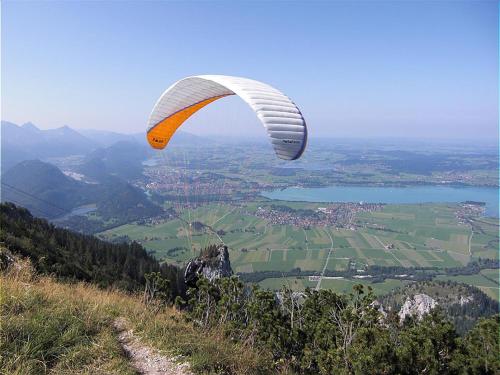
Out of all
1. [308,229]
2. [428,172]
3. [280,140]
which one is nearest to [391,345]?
[280,140]

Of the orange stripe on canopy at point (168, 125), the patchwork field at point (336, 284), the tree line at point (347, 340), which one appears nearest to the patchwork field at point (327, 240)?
the patchwork field at point (336, 284)

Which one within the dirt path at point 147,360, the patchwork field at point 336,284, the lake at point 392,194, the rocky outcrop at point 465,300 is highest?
the dirt path at point 147,360

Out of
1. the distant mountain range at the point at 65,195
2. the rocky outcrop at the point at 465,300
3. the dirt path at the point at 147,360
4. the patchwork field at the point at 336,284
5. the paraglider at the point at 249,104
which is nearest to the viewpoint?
the dirt path at the point at 147,360

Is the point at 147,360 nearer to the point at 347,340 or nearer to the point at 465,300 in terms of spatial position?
the point at 347,340

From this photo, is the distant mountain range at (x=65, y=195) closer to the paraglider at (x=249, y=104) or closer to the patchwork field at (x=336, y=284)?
the patchwork field at (x=336, y=284)

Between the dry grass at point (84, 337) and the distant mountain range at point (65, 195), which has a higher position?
the dry grass at point (84, 337)

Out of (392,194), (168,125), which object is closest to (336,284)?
(168,125)
